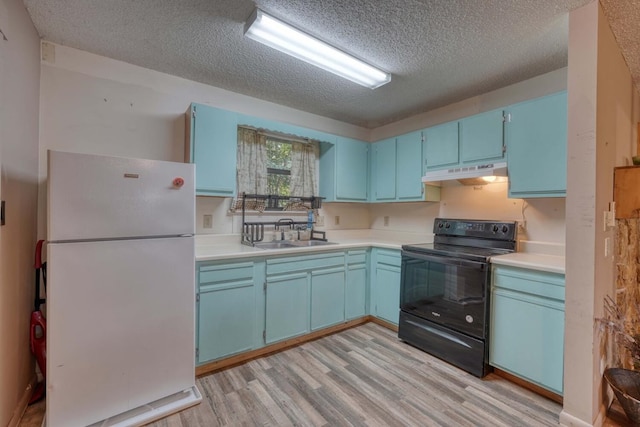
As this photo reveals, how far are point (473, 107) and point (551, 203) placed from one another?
3.92 ft

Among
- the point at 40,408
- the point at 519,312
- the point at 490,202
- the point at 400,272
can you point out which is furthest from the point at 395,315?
the point at 40,408

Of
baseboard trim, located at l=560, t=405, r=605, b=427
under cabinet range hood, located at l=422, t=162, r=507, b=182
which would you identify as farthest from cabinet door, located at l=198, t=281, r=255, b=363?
baseboard trim, located at l=560, t=405, r=605, b=427

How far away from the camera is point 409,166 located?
3146 millimetres

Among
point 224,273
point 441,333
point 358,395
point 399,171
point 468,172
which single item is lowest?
point 358,395

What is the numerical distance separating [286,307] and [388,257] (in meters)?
1.17

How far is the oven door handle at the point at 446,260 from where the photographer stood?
7.18ft

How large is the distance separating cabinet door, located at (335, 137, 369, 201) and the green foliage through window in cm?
57

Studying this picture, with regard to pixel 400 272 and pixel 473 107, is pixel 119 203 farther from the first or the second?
pixel 473 107

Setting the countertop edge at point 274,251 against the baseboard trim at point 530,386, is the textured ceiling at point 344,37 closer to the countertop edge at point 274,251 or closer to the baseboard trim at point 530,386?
the countertop edge at point 274,251

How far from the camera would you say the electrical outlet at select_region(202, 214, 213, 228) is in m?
2.71

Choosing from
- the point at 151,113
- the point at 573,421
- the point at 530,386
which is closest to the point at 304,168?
the point at 151,113

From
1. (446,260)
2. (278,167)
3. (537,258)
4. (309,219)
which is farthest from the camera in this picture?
(309,219)

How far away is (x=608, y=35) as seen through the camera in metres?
1.74

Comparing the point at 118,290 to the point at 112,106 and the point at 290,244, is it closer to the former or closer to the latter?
the point at 112,106
